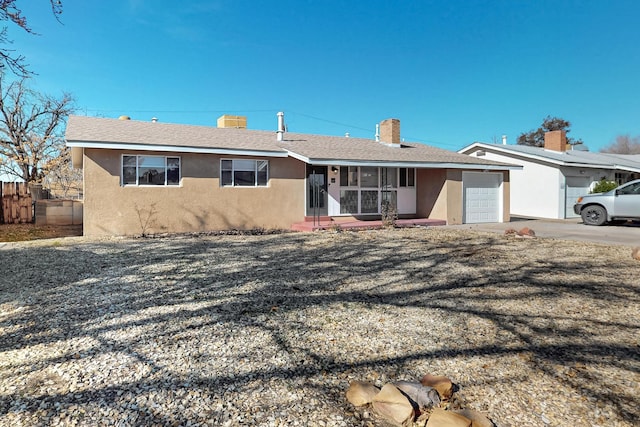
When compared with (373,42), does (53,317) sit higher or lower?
lower

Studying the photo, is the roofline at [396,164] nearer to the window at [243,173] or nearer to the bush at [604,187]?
the window at [243,173]

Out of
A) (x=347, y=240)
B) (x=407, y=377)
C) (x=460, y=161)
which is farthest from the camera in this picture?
(x=460, y=161)

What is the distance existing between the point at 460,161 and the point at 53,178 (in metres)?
24.1

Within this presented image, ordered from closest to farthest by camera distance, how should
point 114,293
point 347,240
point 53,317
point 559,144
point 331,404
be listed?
point 331,404 → point 53,317 → point 114,293 → point 347,240 → point 559,144

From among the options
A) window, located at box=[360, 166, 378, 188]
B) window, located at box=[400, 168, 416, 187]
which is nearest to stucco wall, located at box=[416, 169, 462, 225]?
window, located at box=[400, 168, 416, 187]

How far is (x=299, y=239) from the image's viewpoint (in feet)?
34.8

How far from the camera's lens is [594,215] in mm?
14367

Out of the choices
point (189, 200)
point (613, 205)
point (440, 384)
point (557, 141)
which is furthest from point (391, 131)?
point (440, 384)

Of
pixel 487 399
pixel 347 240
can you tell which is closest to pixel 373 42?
pixel 347 240

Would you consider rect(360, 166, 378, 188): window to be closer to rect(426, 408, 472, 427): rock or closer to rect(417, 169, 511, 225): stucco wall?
rect(417, 169, 511, 225): stucco wall

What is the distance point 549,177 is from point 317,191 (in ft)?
39.4

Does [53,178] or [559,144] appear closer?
[559,144]

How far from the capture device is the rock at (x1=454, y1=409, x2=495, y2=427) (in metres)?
2.24

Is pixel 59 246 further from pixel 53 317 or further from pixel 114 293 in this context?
pixel 53 317
